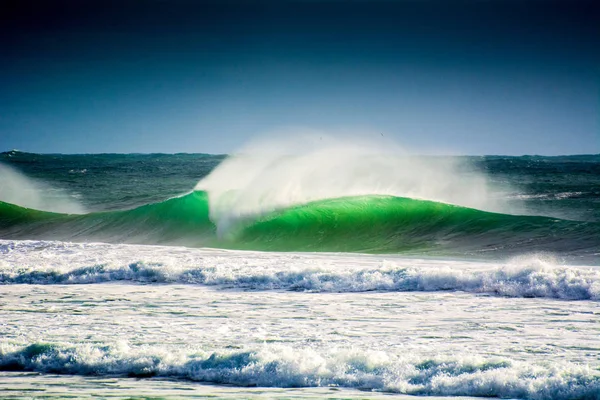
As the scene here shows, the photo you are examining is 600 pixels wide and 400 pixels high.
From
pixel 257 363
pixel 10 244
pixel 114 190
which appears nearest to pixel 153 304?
pixel 257 363

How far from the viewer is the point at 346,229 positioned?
2009cm

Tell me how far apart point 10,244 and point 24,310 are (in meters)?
8.34

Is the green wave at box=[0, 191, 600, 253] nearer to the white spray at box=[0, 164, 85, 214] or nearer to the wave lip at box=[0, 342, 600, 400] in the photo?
the white spray at box=[0, 164, 85, 214]

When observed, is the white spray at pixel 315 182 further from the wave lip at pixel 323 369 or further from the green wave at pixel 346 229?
the wave lip at pixel 323 369

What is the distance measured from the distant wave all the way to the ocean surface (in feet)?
0.12

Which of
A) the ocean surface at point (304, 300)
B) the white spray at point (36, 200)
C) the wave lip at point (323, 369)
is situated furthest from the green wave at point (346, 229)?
the wave lip at point (323, 369)

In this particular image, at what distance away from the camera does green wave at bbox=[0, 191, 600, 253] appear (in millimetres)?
17672

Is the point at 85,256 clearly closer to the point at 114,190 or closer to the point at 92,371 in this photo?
the point at 92,371

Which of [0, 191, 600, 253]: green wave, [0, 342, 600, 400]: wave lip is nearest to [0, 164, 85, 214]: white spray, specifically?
[0, 191, 600, 253]: green wave

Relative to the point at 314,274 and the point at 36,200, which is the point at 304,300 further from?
the point at 36,200

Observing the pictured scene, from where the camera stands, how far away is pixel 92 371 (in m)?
6.45

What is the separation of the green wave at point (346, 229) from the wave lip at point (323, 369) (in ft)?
35.4

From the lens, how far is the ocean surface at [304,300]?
5.96 metres

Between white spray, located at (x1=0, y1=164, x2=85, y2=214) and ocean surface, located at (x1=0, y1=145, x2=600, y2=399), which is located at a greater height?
white spray, located at (x1=0, y1=164, x2=85, y2=214)
